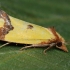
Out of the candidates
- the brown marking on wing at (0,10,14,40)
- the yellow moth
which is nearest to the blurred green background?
the yellow moth

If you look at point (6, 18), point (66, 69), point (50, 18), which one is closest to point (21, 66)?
point (66, 69)

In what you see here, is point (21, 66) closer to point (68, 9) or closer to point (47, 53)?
point (47, 53)

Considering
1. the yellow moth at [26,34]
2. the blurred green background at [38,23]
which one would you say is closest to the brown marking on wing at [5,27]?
the yellow moth at [26,34]

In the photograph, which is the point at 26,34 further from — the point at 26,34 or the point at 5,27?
the point at 5,27

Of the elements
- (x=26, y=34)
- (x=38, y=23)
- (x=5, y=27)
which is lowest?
(x=38, y=23)

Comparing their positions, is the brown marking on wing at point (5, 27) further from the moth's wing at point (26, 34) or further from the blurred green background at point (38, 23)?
the blurred green background at point (38, 23)

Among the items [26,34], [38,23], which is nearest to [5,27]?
[26,34]

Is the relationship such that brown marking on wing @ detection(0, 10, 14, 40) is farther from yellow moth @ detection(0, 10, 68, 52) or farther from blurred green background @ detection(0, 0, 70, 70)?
blurred green background @ detection(0, 0, 70, 70)
